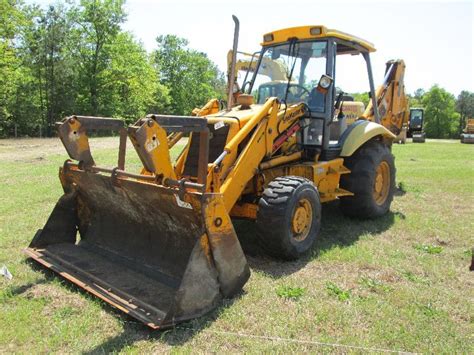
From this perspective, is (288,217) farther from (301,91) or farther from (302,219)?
(301,91)

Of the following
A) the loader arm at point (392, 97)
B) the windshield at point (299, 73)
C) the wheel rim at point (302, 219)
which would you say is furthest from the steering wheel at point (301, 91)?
the loader arm at point (392, 97)

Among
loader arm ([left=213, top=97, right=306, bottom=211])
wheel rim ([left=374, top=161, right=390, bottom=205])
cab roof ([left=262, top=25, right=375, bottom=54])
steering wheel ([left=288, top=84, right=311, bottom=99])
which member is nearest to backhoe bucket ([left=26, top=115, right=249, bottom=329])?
loader arm ([left=213, top=97, right=306, bottom=211])

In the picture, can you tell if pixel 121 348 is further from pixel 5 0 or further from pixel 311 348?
pixel 5 0

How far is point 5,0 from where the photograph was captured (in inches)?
1146

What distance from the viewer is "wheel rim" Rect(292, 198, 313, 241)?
16.8 feet

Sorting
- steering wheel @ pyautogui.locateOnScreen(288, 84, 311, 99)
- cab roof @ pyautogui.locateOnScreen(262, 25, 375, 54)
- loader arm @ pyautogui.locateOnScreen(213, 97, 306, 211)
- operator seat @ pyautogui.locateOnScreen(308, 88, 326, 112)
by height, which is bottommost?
loader arm @ pyautogui.locateOnScreen(213, 97, 306, 211)

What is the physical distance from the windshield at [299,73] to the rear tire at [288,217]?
63.8 inches

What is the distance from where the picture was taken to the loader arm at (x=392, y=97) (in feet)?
28.8

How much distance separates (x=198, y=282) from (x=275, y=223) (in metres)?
1.33

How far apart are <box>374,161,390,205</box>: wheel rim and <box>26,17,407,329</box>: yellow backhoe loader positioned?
2 centimetres

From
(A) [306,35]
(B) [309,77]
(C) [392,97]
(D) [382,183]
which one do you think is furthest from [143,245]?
(C) [392,97]

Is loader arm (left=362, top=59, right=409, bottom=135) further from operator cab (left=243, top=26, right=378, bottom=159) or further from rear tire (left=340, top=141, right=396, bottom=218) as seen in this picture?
operator cab (left=243, top=26, right=378, bottom=159)

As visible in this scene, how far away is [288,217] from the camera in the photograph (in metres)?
4.85

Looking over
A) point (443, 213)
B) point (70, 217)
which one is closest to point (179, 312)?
point (70, 217)
